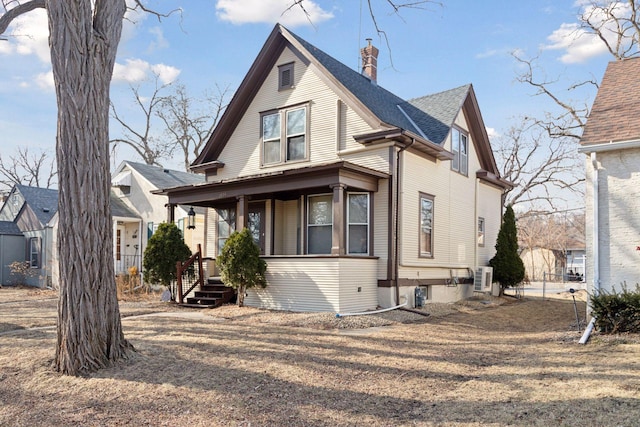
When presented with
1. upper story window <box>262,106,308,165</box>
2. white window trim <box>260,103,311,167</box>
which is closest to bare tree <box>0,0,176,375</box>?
white window trim <box>260,103,311,167</box>

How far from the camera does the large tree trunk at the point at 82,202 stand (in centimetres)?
645

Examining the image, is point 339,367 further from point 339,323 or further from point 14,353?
point 14,353

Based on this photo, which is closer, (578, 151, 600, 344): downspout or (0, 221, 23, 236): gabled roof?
(578, 151, 600, 344): downspout

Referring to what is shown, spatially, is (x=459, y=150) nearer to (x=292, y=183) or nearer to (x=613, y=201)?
(x=292, y=183)

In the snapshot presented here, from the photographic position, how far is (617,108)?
10.6 metres

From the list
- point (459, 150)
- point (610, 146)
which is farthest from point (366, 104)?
point (610, 146)

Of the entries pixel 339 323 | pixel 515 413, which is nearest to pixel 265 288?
pixel 339 323

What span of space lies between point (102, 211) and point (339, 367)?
12.2 feet

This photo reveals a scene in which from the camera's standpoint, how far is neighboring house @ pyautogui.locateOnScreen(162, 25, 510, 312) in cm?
1217

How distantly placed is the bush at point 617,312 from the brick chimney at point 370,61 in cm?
1101

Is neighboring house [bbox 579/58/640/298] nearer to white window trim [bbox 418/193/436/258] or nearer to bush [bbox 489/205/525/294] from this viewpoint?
white window trim [bbox 418/193/436/258]

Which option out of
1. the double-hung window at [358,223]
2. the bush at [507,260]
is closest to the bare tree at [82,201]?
the double-hung window at [358,223]

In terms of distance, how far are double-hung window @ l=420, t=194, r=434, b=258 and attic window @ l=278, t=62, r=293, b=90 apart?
4995 millimetres

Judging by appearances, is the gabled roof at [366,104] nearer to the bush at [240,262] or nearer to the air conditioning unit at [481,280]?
the bush at [240,262]
